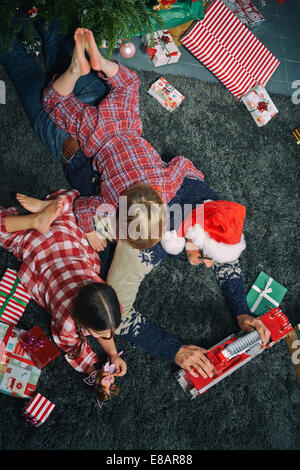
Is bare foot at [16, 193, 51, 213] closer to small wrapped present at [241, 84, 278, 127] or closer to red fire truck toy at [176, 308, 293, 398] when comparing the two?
red fire truck toy at [176, 308, 293, 398]

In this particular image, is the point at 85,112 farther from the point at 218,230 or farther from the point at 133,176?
the point at 218,230

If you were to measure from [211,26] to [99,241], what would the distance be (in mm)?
1495

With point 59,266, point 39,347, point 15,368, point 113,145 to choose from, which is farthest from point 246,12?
point 15,368

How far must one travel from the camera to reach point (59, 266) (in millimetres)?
1468

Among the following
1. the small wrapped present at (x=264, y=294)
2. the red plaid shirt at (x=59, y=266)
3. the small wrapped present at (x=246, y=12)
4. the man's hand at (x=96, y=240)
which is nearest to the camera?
the red plaid shirt at (x=59, y=266)

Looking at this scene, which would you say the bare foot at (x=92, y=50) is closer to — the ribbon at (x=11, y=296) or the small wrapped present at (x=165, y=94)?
the small wrapped present at (x=165, y=94)

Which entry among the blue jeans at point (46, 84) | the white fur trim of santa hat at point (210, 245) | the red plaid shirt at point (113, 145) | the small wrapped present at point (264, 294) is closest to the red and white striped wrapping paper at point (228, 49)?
the blue jeans at point (46, 84)

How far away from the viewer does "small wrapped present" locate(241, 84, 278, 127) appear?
7.66ft

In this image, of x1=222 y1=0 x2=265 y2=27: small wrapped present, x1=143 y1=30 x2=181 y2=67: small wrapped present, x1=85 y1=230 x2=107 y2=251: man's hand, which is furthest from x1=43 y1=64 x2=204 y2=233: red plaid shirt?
x1=222 y1=0 x2=265 y2=27: small wrapped present

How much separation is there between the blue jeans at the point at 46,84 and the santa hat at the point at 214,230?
1.59 feet

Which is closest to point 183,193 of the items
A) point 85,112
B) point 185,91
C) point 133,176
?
point 133,176

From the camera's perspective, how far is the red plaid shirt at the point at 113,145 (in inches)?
59.0

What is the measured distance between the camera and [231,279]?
1779 millimetres
